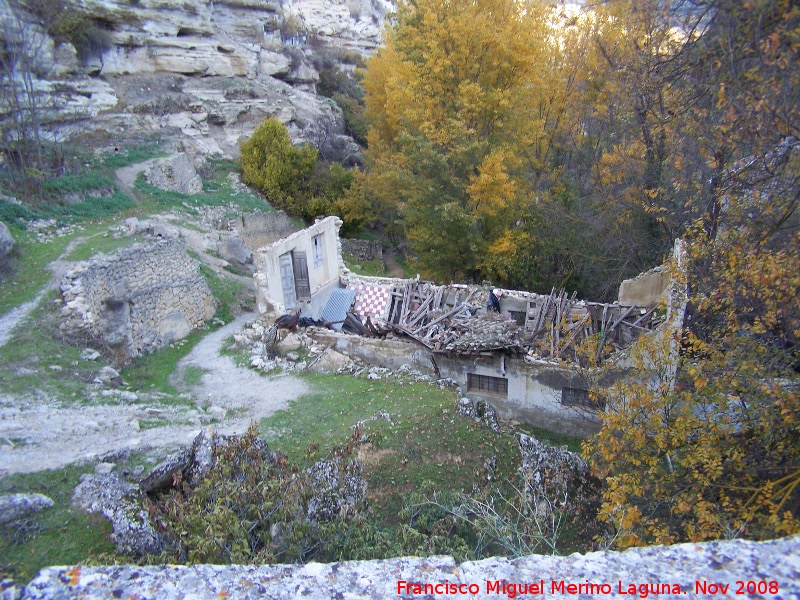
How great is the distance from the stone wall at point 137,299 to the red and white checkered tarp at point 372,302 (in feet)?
15.1

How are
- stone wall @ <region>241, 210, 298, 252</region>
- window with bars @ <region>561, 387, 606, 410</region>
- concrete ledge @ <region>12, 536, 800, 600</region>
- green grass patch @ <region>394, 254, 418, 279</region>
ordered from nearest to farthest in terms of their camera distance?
concrete ledge @ <region>12, 536, 800, 600</region> < window with bars @ <region>561, 387, 606, 410</region> < stone wall @ <region>241, 210, 298, 252</region> < green grass patch @ <region>394, 254, 418, 279</region>

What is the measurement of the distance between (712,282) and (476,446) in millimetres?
5034

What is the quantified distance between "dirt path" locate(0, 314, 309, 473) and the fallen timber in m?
3.71

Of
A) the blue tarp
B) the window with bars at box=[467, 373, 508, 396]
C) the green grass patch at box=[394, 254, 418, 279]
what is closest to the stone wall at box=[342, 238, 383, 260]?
the green grass patch at box=[394, 254, 418, 279]

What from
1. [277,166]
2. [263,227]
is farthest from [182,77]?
[263,227]

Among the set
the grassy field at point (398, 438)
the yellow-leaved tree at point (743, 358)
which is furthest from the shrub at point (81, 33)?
the yellow-leaved tree at point (743, 358)

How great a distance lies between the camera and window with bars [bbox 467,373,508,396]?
43.6ft

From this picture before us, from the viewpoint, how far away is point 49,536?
5551mm

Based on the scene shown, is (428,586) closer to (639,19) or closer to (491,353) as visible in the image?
(491,353)

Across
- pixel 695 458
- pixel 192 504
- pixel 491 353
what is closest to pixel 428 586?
pixel 192 504

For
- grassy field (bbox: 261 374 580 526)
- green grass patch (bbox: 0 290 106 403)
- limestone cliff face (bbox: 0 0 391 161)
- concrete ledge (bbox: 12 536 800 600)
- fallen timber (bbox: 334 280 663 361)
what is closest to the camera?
concrete ledge (bbox: 12 536 800 600)

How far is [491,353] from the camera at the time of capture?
42.4ft

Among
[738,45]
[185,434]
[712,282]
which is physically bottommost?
[185,434]

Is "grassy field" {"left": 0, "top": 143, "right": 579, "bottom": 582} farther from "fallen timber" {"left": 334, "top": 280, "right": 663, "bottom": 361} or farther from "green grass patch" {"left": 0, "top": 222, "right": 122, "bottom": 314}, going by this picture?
"fallen timber" {"left": 334, "top": 280, "right": 663, "bottom": 361}
